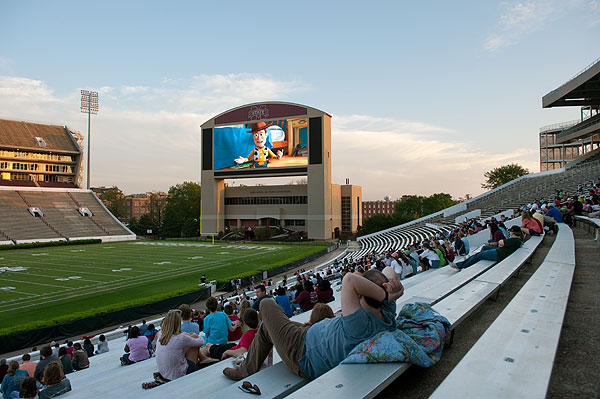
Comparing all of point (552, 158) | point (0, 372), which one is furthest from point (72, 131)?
point (552, 158)

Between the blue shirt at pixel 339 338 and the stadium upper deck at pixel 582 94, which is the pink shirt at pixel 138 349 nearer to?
the blue shirt at pixel 339 338

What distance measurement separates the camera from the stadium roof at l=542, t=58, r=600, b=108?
28.7 m

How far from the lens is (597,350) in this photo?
122 inches

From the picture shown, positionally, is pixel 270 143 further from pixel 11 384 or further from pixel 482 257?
pixel 11 384

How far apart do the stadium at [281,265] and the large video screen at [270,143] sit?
0.31 meters

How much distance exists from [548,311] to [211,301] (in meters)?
5.54

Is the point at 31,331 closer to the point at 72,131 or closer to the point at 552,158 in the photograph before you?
the point at 72,131

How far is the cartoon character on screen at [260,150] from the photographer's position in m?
58.3

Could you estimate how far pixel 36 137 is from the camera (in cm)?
7131

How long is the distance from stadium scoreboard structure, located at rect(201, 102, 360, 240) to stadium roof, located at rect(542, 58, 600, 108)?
2960 cm

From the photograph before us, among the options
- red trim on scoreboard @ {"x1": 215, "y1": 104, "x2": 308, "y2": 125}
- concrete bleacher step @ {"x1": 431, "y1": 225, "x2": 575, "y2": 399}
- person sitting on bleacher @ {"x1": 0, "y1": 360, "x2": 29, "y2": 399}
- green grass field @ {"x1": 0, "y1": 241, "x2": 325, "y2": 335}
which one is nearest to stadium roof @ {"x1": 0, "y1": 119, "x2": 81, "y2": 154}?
red trim on scoreboard @ {"x1": 215, "y1": 104, "x2": 308, "y2": 125}

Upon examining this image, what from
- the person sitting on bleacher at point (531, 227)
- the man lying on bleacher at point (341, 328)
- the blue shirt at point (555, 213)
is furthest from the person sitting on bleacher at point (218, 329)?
the blue shirt at point (555, 213)

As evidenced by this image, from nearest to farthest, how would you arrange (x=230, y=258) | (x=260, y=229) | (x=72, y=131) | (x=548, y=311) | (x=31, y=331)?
(x=548, y=311) → (x=31, y=331) → (x=230, y=258) → (x=260, y=229) → (x=72, y=131)

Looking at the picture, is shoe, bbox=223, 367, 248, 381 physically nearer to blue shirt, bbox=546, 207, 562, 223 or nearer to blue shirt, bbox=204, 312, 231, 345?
blue shirt, bbox=204, 312, 231, 345
